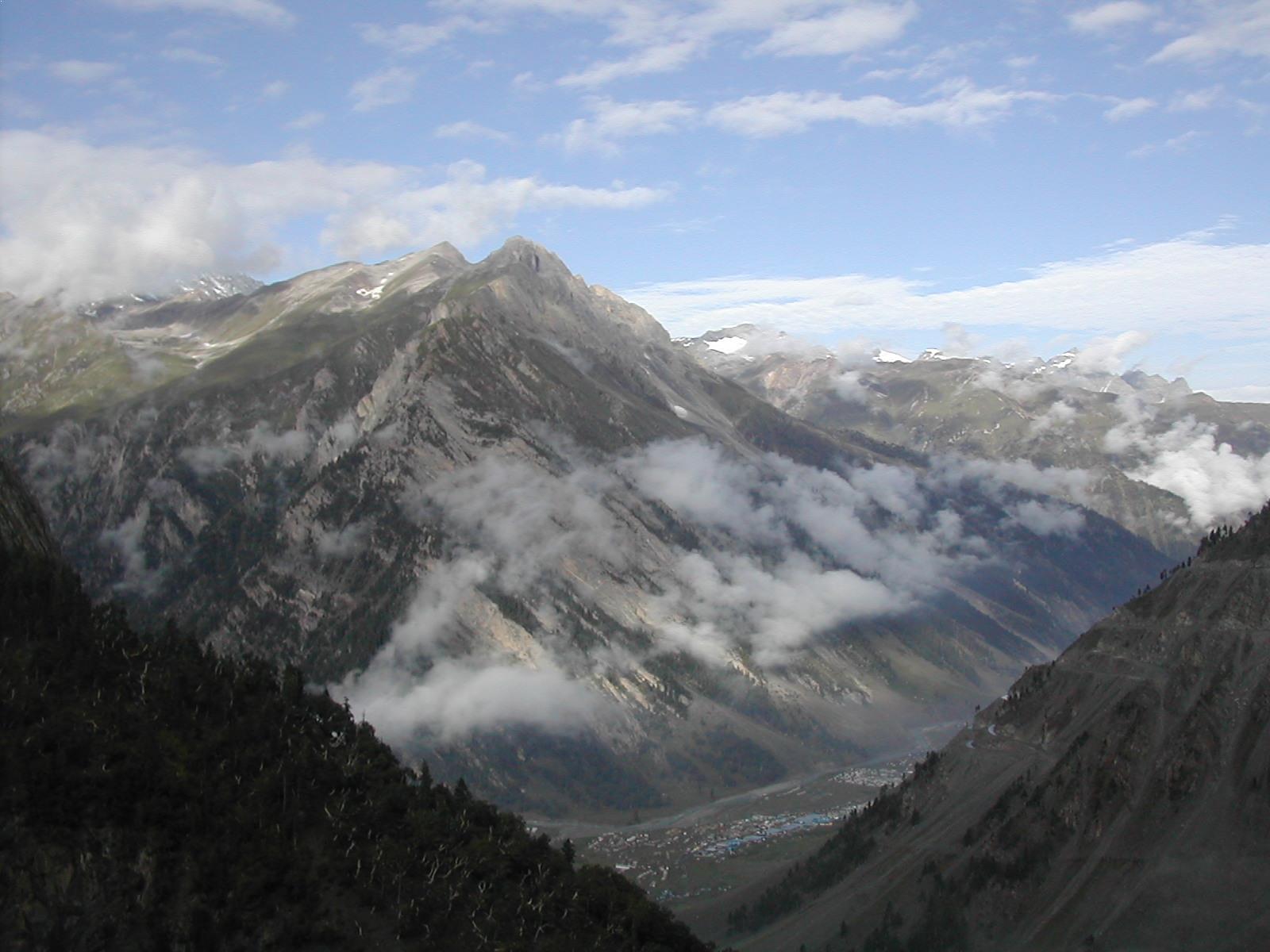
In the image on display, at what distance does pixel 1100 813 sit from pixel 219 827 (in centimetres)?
10897

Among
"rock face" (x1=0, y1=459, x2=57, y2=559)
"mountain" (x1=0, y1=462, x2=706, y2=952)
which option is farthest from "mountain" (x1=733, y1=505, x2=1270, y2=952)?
"rock face" (x1=0, y1=459, x2=57, y2=559)

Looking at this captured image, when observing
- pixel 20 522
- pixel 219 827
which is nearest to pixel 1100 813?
pixel 219 827

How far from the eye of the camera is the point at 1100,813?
153 meters

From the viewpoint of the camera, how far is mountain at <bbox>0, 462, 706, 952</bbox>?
255 ft

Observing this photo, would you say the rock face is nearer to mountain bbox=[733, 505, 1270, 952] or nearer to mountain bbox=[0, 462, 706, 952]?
mountain bbox=[0, 462, 706, 952]

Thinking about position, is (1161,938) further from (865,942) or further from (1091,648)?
(1091,648)

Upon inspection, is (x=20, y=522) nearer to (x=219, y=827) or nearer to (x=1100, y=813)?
(x=219, y=827)

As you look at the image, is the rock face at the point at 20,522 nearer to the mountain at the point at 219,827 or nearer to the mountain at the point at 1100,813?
the mountain at the point at 219,827

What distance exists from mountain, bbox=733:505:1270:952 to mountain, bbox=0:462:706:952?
56.3 metres


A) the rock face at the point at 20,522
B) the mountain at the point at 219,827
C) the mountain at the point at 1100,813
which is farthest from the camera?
the mountain at the point at 1100,813

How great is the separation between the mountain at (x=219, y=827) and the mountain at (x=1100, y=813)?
56265mm

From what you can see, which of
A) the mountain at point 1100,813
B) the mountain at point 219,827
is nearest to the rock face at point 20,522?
the mountain at point 219,827

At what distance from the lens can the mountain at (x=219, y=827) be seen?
255ft

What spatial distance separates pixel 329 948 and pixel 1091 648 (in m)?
134
